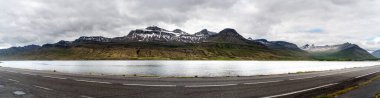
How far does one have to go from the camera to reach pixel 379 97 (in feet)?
51.1

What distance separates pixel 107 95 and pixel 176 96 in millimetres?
4311

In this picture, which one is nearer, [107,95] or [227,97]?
[227,97]

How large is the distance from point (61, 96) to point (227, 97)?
9.94 metres

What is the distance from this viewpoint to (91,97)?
50.5 ft

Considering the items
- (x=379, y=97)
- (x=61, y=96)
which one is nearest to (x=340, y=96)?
(x=379, y=97)

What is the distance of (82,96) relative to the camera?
15.8 metres

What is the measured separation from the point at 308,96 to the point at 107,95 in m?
12.2

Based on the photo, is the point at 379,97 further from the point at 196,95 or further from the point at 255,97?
the point at 196,95

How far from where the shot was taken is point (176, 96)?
608 inches

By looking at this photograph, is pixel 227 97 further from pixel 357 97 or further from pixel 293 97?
pixel 357 97

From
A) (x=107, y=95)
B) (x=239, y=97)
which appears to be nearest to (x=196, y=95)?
(x=239, y=97)

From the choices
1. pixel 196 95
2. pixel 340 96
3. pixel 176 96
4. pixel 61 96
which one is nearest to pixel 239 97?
pixel 196 95

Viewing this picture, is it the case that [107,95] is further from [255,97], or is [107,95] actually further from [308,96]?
[308,96]

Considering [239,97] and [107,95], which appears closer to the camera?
[239,97]
